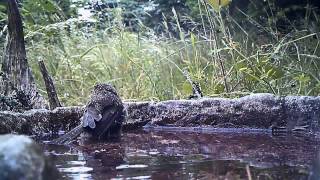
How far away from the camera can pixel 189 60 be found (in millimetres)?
4781

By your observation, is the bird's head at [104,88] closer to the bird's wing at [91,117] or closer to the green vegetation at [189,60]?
the bird's wing at [91,117]

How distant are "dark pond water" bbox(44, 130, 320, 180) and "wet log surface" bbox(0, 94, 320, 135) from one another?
20 centimetres

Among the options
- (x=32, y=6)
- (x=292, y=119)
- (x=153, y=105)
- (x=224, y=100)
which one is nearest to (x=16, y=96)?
(x=153, y=105)

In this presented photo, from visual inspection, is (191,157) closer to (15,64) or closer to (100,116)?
(100,116)

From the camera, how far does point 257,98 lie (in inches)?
127

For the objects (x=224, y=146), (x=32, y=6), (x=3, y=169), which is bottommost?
(x=224, y=146)

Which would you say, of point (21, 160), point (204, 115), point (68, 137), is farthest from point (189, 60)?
point (21, 160)

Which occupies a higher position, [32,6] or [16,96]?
[32,6]

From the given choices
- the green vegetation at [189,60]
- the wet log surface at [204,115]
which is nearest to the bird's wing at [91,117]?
the wet log surface at [204,115]

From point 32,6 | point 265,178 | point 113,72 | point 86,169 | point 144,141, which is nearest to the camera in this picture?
point 265,178

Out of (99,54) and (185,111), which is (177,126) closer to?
(185,111)

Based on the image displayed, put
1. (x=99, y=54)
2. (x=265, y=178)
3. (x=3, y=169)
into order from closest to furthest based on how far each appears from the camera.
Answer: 1. (x=3, y=169)
2. (x=265, y=178)
3. (x=99, y=54)

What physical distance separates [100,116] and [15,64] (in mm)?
821

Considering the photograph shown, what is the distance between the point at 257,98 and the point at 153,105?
2.21ft
